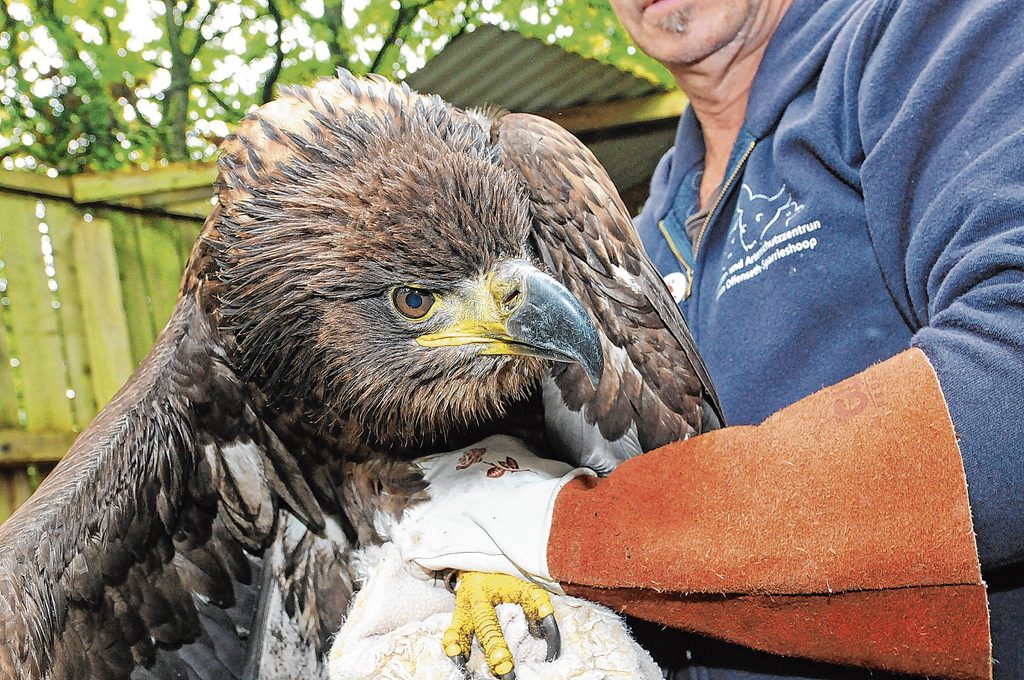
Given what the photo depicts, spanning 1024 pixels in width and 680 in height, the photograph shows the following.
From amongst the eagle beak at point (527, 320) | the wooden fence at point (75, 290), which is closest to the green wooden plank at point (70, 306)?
the wooden fence at point (75, 290)

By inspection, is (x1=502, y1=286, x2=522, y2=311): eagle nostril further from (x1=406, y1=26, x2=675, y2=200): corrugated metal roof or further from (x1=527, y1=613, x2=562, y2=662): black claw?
(x1=406, y1=26, x2=675, y2=200): corrugated metal roof

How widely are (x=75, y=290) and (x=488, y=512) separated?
3.58m

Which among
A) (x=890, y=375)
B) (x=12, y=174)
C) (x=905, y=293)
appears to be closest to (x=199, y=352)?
(x=890, y=375)

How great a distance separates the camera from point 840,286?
1.80 meters

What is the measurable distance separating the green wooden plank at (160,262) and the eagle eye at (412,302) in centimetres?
333

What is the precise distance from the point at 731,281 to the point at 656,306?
0.28 meters

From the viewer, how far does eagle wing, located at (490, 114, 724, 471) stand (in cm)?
183

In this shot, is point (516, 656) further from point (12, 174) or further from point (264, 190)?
point (12, 174)

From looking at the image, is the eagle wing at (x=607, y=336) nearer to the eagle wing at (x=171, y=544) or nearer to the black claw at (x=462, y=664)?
the black claw at (x=462, y=664)

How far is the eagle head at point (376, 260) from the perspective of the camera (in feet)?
4.84

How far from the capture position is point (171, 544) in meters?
1.93

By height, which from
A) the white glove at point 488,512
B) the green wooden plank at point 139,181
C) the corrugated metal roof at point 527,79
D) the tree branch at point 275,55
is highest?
the tree branch at point 275,55

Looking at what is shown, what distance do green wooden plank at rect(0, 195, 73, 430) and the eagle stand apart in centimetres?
264

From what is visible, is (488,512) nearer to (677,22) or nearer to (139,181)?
(677,22)
